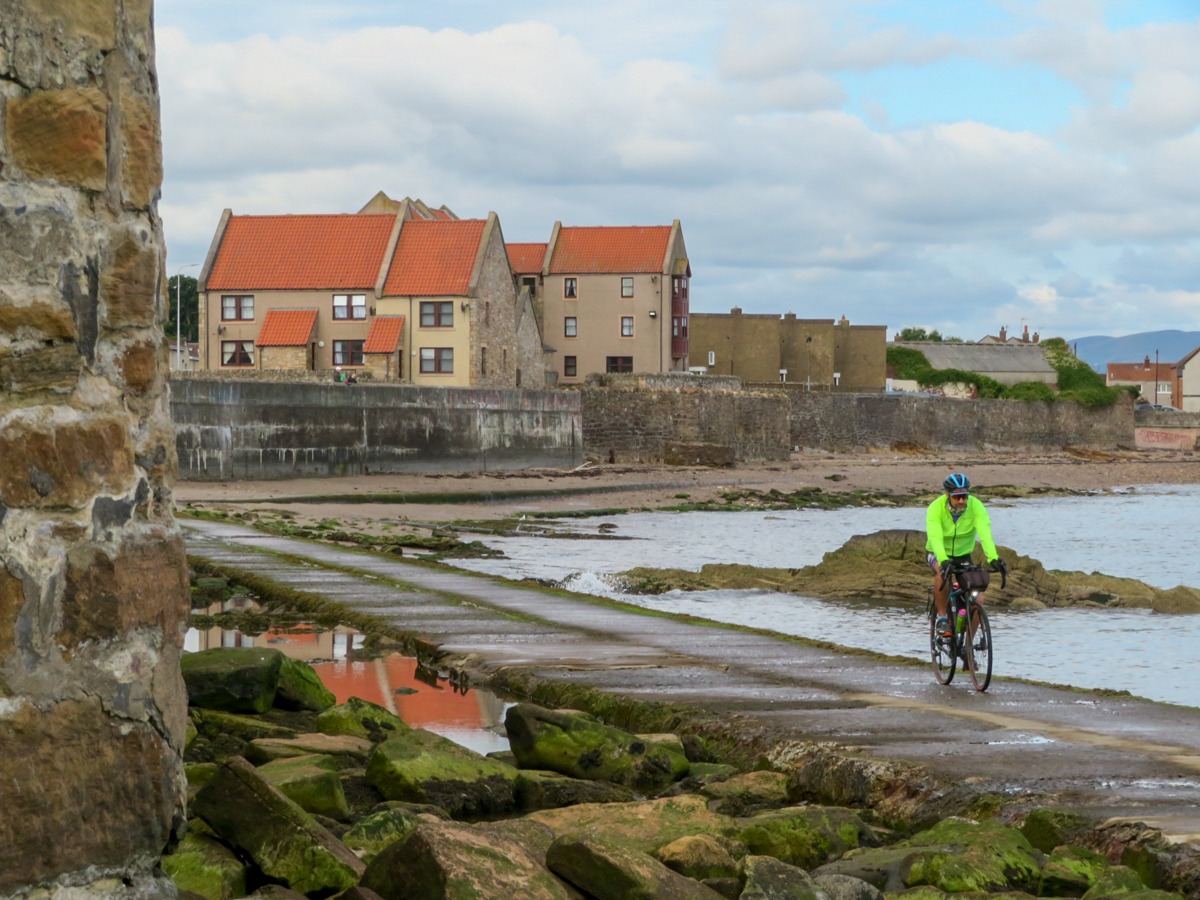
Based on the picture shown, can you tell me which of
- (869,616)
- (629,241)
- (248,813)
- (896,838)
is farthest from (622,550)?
(629,241)

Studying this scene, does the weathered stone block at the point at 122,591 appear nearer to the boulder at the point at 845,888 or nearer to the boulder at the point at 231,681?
the boulder at the point at 845,888

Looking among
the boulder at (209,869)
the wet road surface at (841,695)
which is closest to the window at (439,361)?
the wet road surface at (841,695)

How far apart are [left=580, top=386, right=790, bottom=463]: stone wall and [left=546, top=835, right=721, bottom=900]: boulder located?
161 ft

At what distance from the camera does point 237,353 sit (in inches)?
2397

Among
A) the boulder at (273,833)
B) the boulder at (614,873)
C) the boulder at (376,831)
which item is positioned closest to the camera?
the boulder at (273,833)

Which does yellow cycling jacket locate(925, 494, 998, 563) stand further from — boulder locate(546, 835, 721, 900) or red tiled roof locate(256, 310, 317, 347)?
red tiled roof locate(256, 310, 317, 347)

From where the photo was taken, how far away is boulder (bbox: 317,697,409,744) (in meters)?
8.43

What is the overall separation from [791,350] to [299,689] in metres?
89.8

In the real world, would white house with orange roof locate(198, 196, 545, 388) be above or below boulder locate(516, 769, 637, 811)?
above

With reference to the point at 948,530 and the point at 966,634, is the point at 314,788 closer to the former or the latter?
the point at 966,634

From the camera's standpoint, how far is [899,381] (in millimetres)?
105938

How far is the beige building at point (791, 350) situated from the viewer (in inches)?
3701

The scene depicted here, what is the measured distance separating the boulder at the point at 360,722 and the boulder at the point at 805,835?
264 cm


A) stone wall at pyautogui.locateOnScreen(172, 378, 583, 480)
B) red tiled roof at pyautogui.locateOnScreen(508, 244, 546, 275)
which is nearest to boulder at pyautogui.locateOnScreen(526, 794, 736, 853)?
stone wall at pyautogui.locateOnScreen(172, 378, 583, 480)
